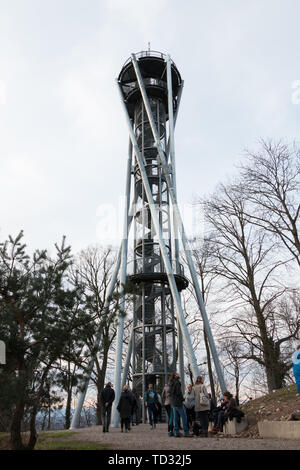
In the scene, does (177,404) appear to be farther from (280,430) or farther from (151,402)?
(151,402)

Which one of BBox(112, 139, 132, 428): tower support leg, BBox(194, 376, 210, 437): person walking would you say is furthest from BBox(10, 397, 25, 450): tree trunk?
BBox(112, 139, 132, 428): tower support leg

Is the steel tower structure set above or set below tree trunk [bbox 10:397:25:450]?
above

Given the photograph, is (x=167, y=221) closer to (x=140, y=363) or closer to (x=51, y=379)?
(x=140, y=363)

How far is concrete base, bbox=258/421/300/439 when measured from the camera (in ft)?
22.5

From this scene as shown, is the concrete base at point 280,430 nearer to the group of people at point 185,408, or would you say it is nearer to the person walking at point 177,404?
the group of people at point 185,408

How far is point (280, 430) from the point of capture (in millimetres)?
7168

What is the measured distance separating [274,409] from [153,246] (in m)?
10.0

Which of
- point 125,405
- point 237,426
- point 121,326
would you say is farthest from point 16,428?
point 121,326

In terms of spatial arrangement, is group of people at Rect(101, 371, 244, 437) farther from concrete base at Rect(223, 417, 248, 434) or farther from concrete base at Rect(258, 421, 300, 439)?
concrete base at Rect(258, 421, 300, 439)

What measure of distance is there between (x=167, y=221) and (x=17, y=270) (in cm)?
1147

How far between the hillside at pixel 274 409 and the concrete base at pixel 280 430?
558 millimetres

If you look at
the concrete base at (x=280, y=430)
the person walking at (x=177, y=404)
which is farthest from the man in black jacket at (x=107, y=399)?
the concrete base at (x=280, y=430)

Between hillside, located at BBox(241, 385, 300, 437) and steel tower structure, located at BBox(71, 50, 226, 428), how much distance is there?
406 cm

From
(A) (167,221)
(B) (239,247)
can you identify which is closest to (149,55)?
(A) (167,221)
